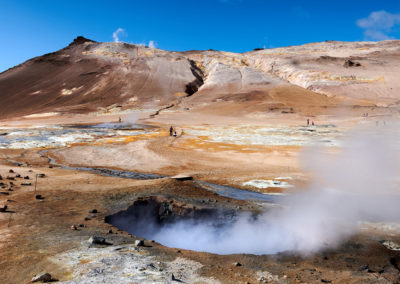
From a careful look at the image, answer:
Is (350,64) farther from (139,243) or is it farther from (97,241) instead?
(97,241)

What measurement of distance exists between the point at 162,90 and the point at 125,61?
25.6 m

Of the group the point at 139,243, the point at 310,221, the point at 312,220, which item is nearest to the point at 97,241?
the point at 139,243

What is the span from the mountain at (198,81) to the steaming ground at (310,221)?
50178 millimetres

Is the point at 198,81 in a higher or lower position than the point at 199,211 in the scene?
higher

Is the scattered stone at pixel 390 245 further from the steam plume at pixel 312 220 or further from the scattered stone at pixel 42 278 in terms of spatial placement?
the scattered stone at pixel 42 278

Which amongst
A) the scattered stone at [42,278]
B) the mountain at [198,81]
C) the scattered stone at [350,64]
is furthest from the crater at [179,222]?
the scattered stone at [350,64]

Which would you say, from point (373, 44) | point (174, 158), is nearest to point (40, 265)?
point (174, 158)

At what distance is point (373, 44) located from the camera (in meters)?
116

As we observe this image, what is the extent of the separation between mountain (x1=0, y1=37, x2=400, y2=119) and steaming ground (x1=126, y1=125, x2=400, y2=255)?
165 feet

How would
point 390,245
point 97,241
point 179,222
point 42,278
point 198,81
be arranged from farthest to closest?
point 198,81, point 179,222, point 390,245, point 97,241, point 42,278

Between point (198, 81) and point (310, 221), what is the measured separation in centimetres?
8661

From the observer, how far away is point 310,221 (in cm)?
927

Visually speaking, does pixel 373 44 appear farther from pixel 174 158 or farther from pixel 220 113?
pixel 174 158

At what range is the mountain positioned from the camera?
232ft
